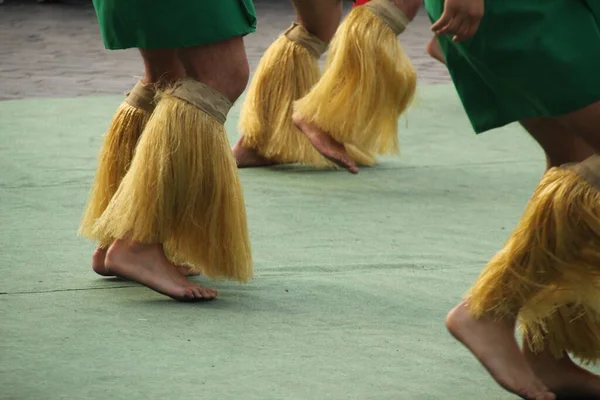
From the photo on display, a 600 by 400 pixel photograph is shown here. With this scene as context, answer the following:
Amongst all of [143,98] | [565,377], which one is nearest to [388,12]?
[143,98]

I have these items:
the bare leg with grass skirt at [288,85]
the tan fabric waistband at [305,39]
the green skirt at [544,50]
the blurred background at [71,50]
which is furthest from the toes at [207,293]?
the blurred background at [71,50]

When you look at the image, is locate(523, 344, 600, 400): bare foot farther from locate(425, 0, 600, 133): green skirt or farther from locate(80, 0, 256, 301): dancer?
locate(80, 0, 256, 301): dancer

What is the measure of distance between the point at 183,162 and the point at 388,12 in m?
1.47

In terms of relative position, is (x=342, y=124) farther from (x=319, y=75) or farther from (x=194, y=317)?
(x=194, y=317)

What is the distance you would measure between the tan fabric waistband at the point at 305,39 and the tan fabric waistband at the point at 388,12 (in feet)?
0.85

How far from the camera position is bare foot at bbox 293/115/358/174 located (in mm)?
4035

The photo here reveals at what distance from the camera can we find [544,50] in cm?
191

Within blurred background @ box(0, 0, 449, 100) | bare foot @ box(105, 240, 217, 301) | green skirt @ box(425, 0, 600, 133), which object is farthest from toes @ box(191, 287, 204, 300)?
blurred background @ box(0, 0, 449, 100)

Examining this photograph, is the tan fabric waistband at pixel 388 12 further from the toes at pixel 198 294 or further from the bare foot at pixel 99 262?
the toes at pixel 198 294

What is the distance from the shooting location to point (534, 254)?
201 cm

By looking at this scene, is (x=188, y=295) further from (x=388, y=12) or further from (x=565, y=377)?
(x=388, y=12)

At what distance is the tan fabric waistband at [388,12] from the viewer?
4000 mm

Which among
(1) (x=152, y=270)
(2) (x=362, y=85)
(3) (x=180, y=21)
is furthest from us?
(2) (x=362, y=85)

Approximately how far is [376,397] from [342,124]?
1931 millimetres
